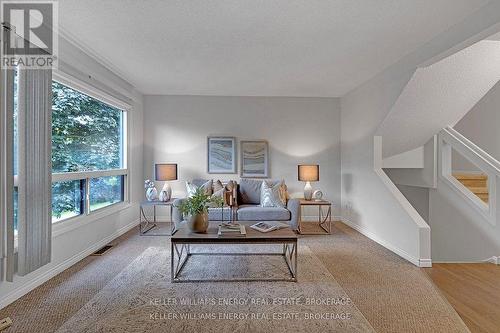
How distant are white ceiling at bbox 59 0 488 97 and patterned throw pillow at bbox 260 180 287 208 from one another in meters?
1.78

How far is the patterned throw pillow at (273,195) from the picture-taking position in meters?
4.67

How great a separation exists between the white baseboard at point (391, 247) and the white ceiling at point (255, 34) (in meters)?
2.48

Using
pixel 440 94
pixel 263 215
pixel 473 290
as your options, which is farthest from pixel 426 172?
pixel 263 215

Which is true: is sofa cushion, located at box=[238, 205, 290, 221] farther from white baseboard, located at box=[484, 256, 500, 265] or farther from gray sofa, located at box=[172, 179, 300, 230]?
white baseboard, located at box=[484, 256, 500, 265]

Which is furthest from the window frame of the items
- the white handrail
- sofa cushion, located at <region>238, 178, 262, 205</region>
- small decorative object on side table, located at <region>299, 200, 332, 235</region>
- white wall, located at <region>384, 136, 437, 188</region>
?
the white handrail

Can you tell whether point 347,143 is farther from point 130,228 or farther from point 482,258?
point 130,228

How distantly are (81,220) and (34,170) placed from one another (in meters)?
1.19

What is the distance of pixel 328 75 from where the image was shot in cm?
432

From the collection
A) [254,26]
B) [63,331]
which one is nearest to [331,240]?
[254,26]

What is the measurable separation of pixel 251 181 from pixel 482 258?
11.7 ft

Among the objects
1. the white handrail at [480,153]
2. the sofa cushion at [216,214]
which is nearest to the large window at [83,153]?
the sofa cushion at [216,214]

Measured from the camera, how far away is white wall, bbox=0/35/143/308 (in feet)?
8.67

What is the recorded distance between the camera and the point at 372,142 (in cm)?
444

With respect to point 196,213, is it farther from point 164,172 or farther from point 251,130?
point 251,130
